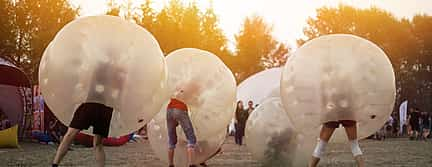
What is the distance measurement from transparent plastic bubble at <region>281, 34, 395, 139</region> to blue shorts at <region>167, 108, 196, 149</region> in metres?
1.71

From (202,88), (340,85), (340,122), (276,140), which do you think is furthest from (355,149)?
(202,88)

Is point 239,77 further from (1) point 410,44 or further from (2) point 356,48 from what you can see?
(2) point 356,48

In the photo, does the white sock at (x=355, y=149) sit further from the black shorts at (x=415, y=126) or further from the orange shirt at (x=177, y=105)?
the black shorts at (x=415, y=126)

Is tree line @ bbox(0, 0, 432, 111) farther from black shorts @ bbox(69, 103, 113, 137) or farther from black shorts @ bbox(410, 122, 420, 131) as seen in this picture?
black shorts @ bbox(69, 103, 113, 137)

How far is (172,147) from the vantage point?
9.98m

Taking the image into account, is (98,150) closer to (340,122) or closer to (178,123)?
(178,123)

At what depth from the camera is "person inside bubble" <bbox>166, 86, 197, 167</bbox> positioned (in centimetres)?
973

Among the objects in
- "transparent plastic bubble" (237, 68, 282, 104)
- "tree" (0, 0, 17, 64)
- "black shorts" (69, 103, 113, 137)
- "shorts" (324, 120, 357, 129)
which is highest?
"tree" (0, 0, 17, 64)

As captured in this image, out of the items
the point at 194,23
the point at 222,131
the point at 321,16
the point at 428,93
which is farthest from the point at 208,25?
the point at 222,131

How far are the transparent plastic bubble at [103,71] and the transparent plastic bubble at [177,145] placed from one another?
1.99m

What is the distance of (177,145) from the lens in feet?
33.4

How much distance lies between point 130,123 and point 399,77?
134ft

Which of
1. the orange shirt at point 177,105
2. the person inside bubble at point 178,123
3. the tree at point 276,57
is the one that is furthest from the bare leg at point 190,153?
the tree at point 276,57

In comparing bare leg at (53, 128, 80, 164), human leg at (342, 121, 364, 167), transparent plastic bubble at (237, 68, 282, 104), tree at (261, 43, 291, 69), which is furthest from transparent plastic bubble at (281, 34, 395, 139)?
tree at (261, 43, 291, 69)
